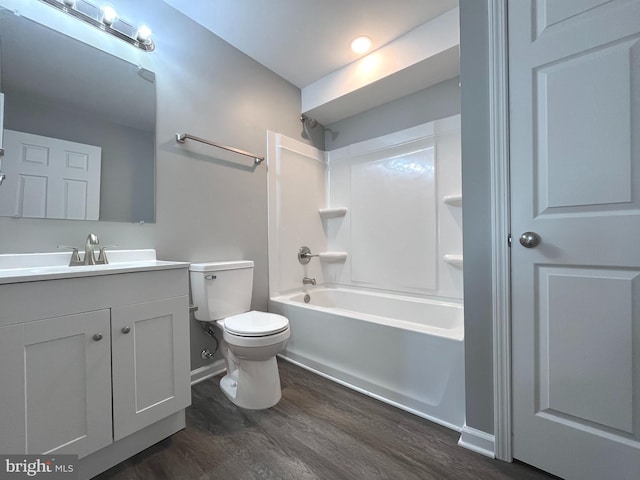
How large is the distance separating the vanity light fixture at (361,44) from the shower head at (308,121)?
29.0 inches

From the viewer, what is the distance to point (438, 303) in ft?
6.81

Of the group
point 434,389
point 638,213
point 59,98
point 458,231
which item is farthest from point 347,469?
point 59,98

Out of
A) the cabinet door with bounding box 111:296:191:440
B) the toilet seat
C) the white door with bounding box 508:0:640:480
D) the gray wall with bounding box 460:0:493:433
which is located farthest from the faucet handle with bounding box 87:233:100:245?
Answer: the white door with bounding box 508:0:640:480

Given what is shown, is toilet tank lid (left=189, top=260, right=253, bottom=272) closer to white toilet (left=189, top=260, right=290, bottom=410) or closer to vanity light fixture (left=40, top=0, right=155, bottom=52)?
white toilet (left=189, top=260, right=290, bottom=410)

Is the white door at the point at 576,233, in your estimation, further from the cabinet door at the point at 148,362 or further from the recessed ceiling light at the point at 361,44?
the cabinet door at the point at 148,362

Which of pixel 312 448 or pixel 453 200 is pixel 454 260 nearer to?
pixel 453 200

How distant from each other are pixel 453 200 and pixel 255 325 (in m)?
1.63

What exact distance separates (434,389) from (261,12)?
243 centimetres

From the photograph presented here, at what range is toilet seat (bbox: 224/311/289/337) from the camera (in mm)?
1432

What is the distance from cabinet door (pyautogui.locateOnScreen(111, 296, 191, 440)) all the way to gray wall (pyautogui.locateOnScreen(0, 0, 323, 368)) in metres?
0.55

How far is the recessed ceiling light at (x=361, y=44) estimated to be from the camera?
1932 millimetres

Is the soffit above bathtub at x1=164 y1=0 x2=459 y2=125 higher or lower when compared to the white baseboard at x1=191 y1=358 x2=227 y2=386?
higher

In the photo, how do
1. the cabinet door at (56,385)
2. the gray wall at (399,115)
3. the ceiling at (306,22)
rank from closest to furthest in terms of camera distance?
the cabinet door at (56,385)
the ceiling at (306,22)
the gray wall at (399,115)

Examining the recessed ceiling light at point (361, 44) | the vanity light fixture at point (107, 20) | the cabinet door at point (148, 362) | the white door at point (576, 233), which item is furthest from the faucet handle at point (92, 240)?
the recessed ceiling light at point (361, 44)
